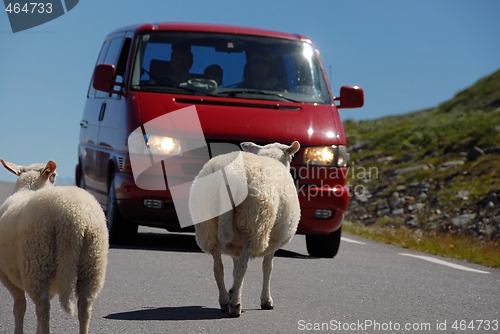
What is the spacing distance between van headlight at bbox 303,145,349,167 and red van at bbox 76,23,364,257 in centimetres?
1

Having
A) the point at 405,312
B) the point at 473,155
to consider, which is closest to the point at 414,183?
the point at 473,155

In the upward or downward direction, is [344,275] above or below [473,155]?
above

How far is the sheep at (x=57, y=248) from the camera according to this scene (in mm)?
5605

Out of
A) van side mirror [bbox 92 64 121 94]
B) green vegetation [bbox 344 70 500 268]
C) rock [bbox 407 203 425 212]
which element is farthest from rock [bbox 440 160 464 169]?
van side mirror [bbox 92 64 121 94]

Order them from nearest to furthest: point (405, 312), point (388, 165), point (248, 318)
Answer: point (248, 318), point (405, 312), point (388, 165)

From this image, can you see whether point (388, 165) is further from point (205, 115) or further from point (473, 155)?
point (205, 115)

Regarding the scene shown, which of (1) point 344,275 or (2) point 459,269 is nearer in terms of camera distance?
(1) point 344,275

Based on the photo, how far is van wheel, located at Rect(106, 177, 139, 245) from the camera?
11.3m

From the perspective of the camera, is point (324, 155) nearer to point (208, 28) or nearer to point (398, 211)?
point (208, 28)

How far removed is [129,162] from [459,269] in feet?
12.5

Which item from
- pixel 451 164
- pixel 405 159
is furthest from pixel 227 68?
pixel 405 159

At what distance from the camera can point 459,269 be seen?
1145cm

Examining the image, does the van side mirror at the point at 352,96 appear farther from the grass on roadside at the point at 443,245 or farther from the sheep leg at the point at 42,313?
the sheep leg at the point at 42,313

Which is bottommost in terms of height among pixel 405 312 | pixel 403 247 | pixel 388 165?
pixel 388 165
